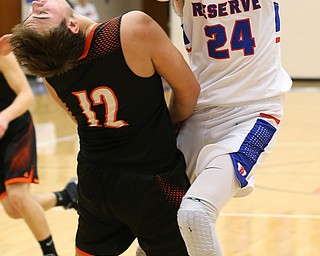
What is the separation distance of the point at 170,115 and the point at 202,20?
1.46ft

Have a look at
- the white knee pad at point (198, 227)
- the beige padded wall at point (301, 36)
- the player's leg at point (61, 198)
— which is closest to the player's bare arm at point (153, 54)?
the white knee pad at point (198, 227)

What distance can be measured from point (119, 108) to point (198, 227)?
600mm

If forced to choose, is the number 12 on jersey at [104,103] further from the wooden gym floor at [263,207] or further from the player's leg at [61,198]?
the player's leg at [61,198]

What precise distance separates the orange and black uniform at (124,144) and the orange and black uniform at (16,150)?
1738 mm

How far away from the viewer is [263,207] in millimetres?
6375

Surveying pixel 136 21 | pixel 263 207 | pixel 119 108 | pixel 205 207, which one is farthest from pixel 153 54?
A: pixel 263 207

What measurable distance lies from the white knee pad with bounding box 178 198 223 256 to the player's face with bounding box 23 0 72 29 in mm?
872

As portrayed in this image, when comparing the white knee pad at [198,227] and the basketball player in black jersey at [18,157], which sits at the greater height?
the white knee pad at [198,227]

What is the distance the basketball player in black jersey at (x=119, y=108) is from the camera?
301cm

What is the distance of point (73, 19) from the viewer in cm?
306

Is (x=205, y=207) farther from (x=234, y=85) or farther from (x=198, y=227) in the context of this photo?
(x=234, y=85)

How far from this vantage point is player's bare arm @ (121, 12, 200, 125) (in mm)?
3043

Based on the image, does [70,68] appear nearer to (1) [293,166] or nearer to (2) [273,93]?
(2) [273,93]

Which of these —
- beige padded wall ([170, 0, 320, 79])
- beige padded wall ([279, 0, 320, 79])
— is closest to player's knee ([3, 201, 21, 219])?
beige padded wall ([170, 0, 320, 79])
